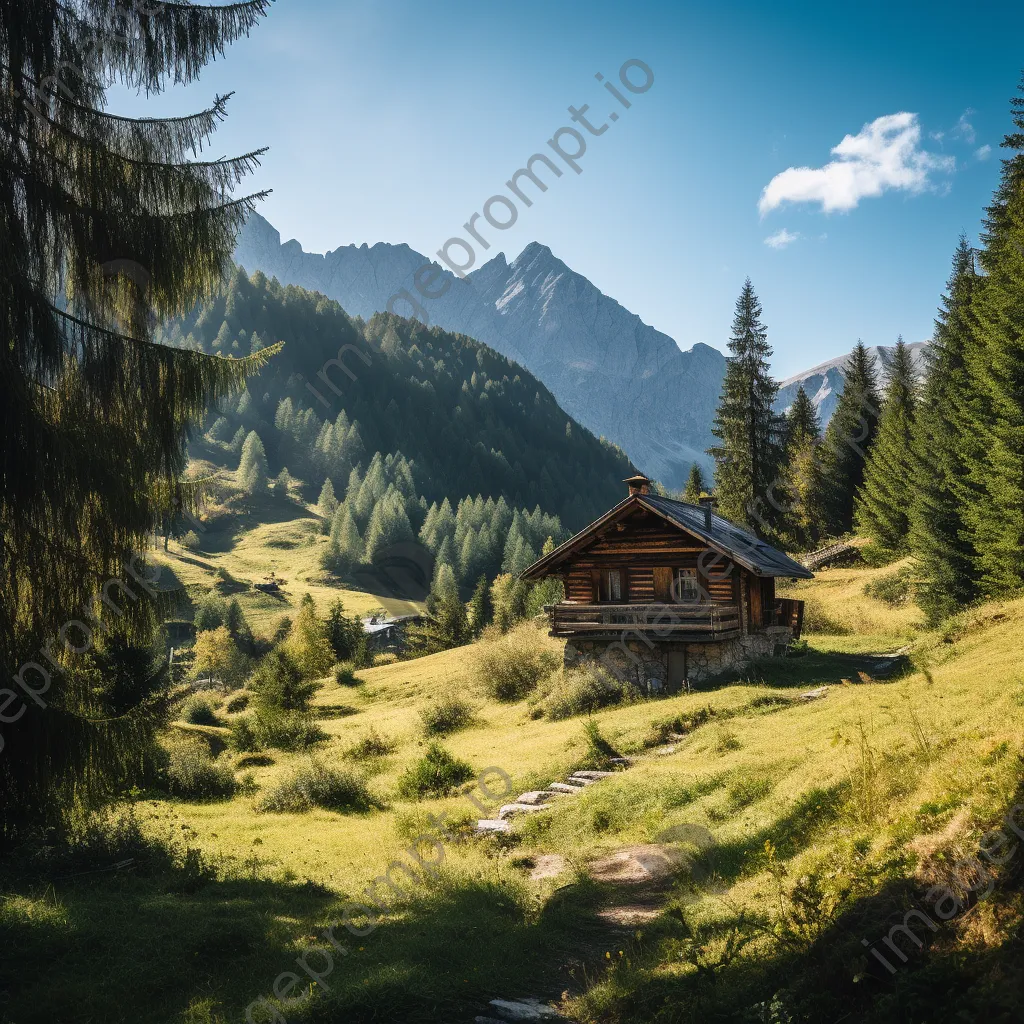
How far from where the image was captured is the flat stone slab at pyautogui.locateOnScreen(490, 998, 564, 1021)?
664cm

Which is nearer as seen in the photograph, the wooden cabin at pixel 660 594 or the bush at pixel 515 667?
the wooden cabin at pixel 660 594

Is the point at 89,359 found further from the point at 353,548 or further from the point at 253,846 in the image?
the point at 353,548

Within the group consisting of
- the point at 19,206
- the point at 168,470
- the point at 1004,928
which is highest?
the point at 19,206

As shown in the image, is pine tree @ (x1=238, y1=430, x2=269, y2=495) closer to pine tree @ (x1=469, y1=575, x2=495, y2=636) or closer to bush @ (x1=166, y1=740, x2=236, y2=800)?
pine tree @ (x1=469, y1=575, x2=495, y2=636)

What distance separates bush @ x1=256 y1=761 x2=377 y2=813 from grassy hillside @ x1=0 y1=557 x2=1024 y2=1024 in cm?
71

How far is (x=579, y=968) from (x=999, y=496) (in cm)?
2361

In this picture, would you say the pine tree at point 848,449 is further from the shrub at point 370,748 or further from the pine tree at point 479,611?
the shrub at point 370,748

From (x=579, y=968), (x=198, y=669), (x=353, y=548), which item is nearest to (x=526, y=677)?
(x=579, y=968)

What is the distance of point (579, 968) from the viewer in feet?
25.8

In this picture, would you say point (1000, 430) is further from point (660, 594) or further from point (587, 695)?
point (587, 695)

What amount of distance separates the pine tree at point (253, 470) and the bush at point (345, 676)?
130m

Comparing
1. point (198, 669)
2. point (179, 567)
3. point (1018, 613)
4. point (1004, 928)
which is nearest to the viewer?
point (1004, 928)

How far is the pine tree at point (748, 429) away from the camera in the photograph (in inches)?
1911

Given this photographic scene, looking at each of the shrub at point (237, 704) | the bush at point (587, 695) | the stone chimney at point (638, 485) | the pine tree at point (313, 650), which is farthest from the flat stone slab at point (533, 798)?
the shrub at point (237, 704)
